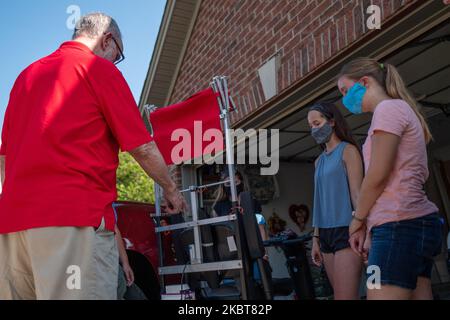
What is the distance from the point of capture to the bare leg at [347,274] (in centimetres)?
263

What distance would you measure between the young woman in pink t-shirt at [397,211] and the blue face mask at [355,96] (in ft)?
0.42

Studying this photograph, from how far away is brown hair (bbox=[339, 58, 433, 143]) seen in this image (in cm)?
217

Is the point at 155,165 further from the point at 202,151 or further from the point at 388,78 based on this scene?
the point at 202,151

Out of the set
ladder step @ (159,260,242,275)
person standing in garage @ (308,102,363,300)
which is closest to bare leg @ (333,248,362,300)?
person standing in garage @ (308,102,363,300)

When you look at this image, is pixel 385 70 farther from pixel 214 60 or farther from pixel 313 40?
pixel 214 60

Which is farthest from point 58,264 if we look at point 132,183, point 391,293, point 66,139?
point 132,183

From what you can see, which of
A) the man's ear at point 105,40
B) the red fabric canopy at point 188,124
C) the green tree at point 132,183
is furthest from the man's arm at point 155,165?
the green tree at point 132,183

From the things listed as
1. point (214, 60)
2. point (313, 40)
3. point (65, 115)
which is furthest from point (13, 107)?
point (214, 60)

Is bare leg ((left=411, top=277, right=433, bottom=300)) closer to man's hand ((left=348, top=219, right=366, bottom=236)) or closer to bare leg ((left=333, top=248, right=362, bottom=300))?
man's hand ((left=348, top=219, right=366, bottom=236))

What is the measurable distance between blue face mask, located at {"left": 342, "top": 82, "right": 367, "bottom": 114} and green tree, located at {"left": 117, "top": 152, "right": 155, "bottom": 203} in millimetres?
25176

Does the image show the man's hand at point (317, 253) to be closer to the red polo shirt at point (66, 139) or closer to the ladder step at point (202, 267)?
the ladder step at point (202, 267)

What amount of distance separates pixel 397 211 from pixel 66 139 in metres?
1.41

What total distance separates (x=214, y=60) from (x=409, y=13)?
351 cm

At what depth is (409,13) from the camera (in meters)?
3.30
